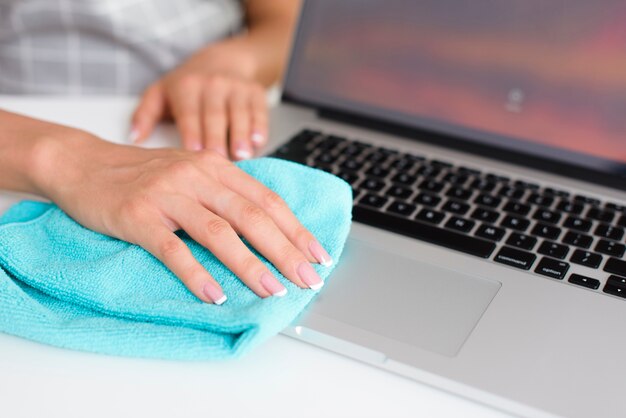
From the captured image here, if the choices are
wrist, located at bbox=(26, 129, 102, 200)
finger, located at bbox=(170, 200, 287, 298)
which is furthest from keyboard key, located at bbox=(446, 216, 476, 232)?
wrist, located at bbox=(26, 129, 102, 200)

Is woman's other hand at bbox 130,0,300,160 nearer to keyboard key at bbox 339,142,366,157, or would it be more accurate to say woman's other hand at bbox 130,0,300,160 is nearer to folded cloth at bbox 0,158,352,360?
keyboard key at bbox 339,142,366,157

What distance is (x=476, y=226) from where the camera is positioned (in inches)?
26.3

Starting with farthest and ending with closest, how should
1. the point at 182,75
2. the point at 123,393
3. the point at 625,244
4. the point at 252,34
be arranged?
1. the point at 252,34
2. the point at 182,75
3. the point at 625,244
4. the point at 123,393

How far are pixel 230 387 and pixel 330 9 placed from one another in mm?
515

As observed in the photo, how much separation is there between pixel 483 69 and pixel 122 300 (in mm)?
477

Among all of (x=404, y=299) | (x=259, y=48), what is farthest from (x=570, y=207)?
(x=259, y=48)

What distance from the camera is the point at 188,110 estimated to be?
0.85 m

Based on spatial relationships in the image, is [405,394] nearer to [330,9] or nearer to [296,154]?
[296,154]

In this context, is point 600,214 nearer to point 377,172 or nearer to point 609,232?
point 609,232

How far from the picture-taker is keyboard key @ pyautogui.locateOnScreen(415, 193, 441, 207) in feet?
2.31

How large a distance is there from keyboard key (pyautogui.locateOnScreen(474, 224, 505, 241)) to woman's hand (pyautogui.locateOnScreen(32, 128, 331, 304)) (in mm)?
161

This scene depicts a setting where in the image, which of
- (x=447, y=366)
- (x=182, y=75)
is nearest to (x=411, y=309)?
(x=447, y=366)

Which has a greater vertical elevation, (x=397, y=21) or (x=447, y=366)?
(x=397, y=21)

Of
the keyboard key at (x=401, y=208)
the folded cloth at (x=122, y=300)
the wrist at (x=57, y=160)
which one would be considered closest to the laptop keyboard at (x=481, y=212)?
the keyboard key at (x=401, y=208)
